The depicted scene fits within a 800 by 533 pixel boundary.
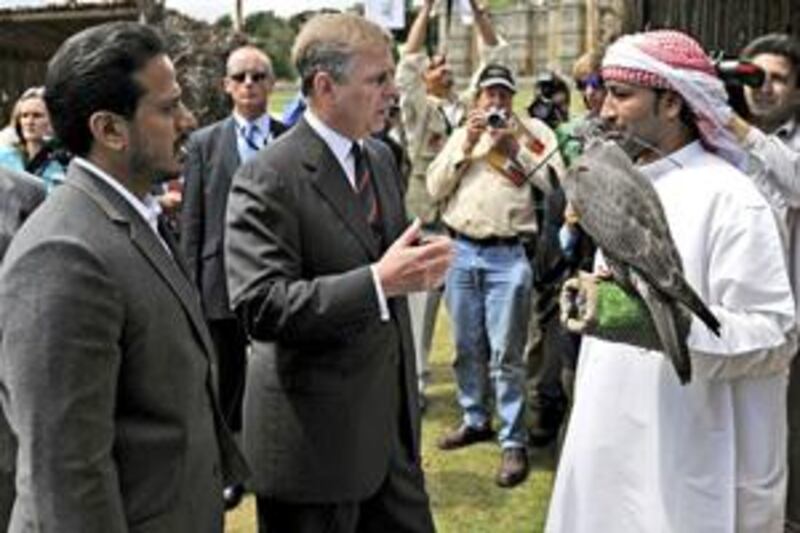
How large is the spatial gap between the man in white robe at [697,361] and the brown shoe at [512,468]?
2.53 meters

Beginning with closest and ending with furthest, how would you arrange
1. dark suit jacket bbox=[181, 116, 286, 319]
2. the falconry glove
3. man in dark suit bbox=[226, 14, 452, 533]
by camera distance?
the falconry glove → man in dark suit bbox=[226, 14, 452, 533] → dark suit jacket bbox=[181, 116, 286, 319]

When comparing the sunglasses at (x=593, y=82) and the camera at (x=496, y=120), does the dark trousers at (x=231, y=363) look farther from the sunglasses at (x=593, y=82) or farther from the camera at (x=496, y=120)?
the sunglasses at (x=593, y=82)

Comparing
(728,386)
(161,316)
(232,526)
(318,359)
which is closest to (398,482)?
(318,359)

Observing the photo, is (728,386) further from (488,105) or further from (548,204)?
(488,105)

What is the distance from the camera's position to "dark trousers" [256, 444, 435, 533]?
3.06 m

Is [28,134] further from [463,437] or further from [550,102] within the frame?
[550,102]

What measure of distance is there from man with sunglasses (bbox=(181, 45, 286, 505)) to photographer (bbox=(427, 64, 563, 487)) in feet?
4.01

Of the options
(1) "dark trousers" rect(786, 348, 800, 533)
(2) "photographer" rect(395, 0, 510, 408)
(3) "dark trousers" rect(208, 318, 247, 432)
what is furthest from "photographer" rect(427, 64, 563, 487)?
(1) "dark trousers" rect(786, 348, 800, 533)

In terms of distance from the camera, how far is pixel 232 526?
4977 millimetres

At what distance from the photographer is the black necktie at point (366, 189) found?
3182 millimetres

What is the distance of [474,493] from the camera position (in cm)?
539

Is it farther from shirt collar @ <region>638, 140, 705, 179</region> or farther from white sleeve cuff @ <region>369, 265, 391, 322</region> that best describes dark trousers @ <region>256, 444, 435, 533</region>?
shirt collar @ <region>638, 140, 705, 179</region>

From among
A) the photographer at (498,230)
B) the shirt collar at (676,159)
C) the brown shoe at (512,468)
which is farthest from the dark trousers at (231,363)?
the shirt collar at (676,159)

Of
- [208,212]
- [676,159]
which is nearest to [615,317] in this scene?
[676,159]
